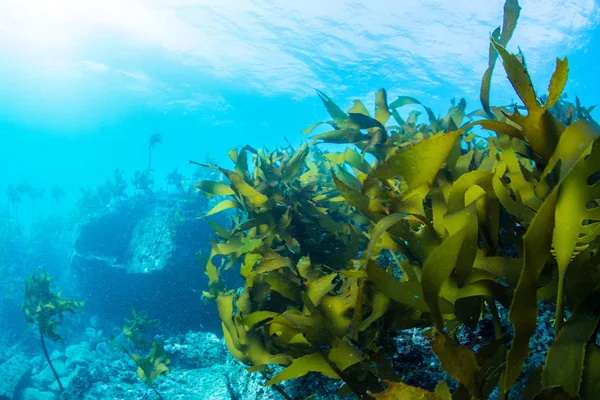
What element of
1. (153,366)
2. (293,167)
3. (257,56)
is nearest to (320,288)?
(293,167)

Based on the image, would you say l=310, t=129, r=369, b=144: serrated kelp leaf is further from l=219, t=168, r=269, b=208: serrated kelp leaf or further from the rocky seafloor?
the rocky seafloor

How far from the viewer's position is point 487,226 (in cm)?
112

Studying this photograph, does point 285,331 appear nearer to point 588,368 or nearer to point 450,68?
point 588,368

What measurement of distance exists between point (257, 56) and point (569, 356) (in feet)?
65.4

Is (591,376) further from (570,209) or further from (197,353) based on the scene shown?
(197,353)

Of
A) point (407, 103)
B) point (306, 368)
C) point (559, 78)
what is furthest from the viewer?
point (407, 103)

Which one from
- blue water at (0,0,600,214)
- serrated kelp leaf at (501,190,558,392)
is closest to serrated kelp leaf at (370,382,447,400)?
serrated kelp leaf at (501,190,558,392)

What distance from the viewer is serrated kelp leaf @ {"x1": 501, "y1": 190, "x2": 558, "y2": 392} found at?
0.67 metres

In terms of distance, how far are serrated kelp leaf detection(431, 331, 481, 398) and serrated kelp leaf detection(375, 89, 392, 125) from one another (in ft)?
6.88

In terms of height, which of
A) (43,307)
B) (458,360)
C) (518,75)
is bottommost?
(458,360)

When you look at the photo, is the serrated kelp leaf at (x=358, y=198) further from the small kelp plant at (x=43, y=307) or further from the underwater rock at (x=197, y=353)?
the small kelp plant at (x=43, y=307)

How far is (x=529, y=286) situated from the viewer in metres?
0.67

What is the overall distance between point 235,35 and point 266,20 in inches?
97.7

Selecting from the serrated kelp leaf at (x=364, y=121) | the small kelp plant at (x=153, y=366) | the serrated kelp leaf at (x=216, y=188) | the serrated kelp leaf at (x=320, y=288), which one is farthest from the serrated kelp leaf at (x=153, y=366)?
the serrated kelp leaf at (x=364, y=121)
